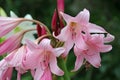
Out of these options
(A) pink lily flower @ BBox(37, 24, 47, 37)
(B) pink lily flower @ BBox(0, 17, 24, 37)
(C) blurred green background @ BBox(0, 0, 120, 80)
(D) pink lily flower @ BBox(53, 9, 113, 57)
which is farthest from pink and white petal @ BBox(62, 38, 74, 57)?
(C) blurred green background @ BBox(0, 0, 120, 80)

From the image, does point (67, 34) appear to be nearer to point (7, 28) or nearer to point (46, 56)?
point (46, 56)

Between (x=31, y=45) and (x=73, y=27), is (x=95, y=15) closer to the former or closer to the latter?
(x=73, y=27)

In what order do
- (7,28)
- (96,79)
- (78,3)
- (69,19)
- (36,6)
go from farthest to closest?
1. (36,6)
2. (78,3)
3. (96,79)
4. (7,28)
5. (69,19)

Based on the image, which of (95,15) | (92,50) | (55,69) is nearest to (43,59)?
(55,69)

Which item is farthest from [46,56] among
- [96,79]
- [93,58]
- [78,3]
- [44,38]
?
[78,3]

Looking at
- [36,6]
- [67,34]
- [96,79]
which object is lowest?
[96,79]

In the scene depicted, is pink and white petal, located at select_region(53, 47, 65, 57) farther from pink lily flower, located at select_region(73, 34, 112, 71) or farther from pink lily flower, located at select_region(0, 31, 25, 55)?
pink lily flower, located at select_region(0, 31, 25, 55)
